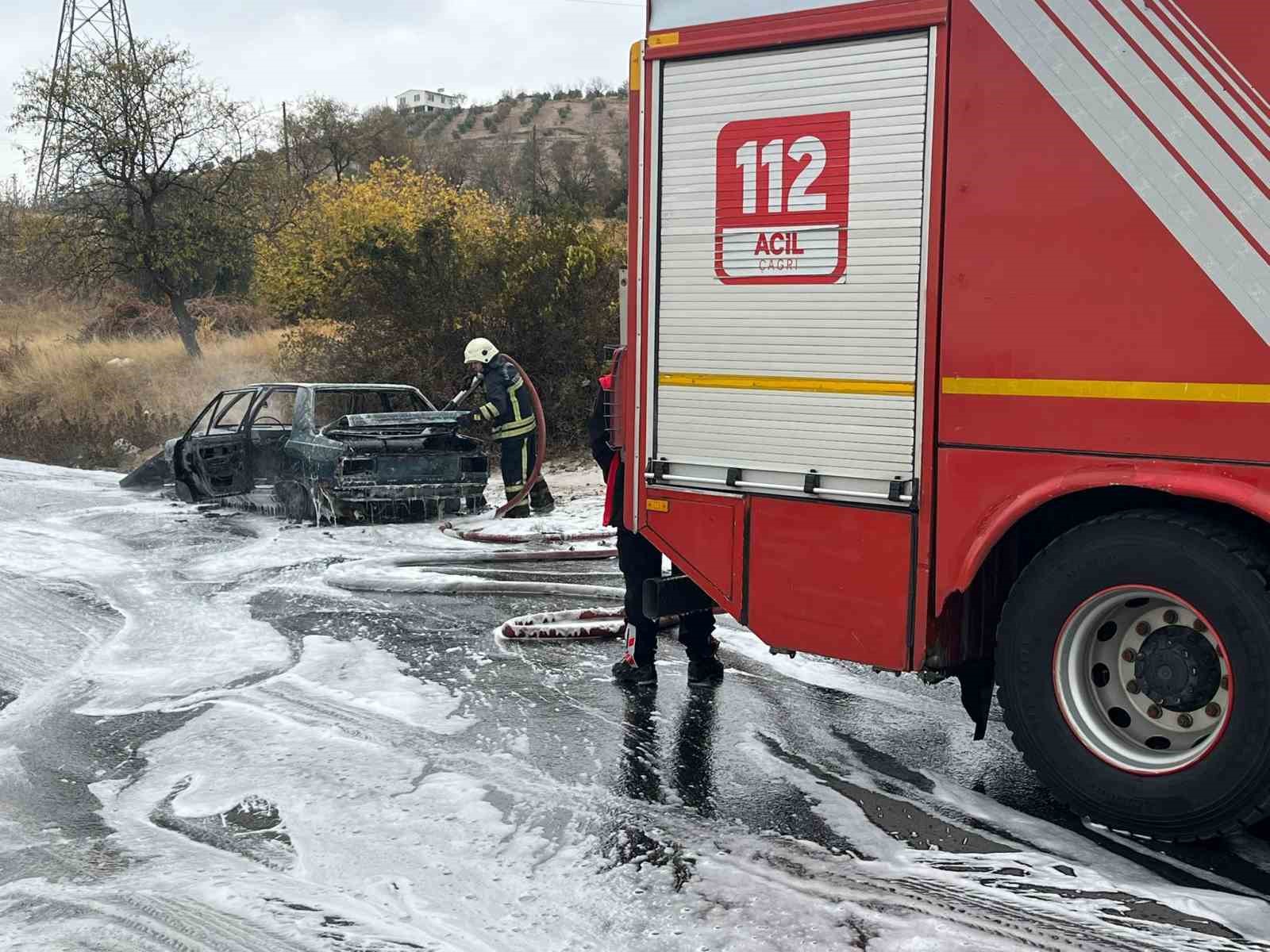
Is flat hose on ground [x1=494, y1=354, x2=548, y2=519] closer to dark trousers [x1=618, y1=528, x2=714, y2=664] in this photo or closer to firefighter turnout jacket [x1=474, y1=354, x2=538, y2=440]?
firefighter turnout jacket [x1=474, y1=354, x2=538, y2=440]

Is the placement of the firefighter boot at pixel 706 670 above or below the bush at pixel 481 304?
below

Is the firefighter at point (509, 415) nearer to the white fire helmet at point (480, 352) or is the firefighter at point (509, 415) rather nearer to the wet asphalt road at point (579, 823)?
the white fire helmet at point (480, 352)

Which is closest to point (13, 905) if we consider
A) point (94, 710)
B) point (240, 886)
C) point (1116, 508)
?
point (240, 886)

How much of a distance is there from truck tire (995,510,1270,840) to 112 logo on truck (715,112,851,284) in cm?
139

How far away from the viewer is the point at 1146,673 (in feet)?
12.8

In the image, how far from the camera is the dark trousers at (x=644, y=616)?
5918 millimetres

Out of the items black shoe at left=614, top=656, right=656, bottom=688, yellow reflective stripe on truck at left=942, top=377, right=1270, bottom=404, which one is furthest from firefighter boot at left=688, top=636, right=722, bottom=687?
yellow reflective stripe on truck at left=942, top=377, right=1270, bottom=404

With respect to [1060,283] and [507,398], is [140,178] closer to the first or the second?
[507,398]

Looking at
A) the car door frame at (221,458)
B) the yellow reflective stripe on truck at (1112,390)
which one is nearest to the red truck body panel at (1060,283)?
the yellow reflective stripe on truck at (1112,390)

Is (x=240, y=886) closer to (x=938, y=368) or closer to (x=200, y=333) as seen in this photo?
(x=938, y=368)

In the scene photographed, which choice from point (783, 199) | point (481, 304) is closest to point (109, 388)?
point (481, 304)

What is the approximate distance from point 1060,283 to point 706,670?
2.89 metres

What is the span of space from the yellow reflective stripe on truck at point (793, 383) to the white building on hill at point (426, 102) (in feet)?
298

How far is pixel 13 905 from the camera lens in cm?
352
